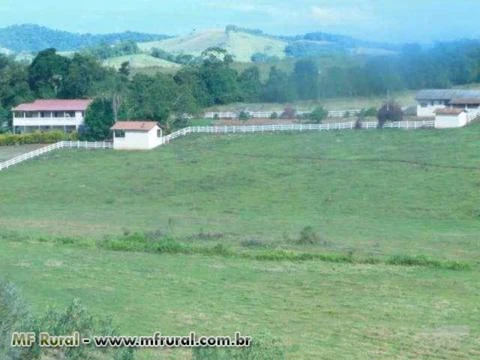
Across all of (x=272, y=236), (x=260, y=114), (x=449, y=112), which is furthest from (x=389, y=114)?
(x=272, y=236)

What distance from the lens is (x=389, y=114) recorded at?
6359cm

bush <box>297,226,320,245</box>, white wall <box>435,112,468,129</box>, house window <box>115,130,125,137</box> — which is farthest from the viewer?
white wall <box>435,112,468,129</box>

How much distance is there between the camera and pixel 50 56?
80188 millimetres

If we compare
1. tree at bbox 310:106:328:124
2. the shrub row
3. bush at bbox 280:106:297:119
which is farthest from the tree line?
the shrub row

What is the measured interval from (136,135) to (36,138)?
283 inches

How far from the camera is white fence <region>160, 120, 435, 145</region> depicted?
62.8m

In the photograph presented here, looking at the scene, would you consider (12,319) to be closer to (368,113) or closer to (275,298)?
(275,298)

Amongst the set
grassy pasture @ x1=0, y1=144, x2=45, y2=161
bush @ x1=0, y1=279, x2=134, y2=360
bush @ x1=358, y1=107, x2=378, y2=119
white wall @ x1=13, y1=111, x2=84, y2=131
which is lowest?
grassy pasture @ x1=0, y1=144, x2=45, y2=161

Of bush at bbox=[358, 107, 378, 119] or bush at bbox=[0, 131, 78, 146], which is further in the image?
bush at bbox=[358, 107, 378, 119]

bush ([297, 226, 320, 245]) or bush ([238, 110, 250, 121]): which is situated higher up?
bush ([238, 110, 250, 121])

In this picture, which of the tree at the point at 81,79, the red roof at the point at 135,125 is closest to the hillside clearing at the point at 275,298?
the red roof at the point at 135,125

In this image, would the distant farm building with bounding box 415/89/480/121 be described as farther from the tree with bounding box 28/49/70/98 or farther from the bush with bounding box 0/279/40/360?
the bush with bounding box 0/279/40/360

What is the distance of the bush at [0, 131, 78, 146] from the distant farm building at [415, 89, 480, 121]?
70.3ft

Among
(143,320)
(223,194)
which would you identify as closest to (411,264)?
(143,320)
